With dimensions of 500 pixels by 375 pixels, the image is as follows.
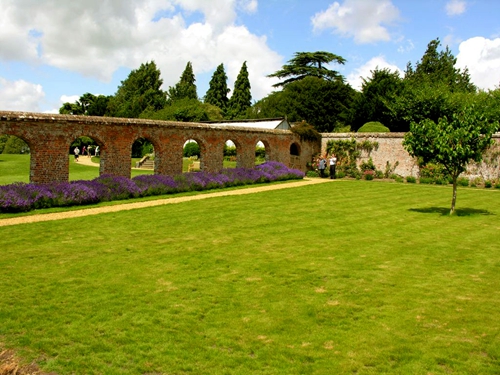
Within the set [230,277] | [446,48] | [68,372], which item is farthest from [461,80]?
[68,372]

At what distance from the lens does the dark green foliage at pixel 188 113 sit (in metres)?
49.8

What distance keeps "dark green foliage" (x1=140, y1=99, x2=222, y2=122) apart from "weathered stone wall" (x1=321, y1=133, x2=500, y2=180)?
76.6 feet

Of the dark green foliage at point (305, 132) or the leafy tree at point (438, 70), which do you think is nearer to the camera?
the dark green foliage at point (305, 132)

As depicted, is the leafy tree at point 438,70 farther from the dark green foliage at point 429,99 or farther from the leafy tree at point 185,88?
the leafy tree at point 185,88

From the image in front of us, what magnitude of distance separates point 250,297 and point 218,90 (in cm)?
6037

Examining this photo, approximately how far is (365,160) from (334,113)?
772 inches

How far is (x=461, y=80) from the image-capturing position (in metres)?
47.0

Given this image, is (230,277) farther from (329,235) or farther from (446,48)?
(446,48)

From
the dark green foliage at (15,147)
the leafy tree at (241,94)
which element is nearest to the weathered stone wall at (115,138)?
the leafy tree at (241,94)

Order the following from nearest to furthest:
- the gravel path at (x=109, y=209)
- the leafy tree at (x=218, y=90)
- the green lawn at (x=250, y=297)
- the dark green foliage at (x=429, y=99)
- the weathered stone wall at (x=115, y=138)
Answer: the green lawn at (x=250, y=297) < the gravel path at (x=109, y=209) < the weathered stone wall at (x=115, y=138) < the dark green foliage at (x=429, y=99) < the leafy tree at (x=218, y=90)

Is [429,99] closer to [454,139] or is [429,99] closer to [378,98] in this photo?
[378,98]

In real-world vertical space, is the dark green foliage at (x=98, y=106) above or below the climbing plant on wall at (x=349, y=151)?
above

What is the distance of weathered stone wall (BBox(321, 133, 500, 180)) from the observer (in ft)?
82.6

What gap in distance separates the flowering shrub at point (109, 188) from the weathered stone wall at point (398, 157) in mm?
9043
